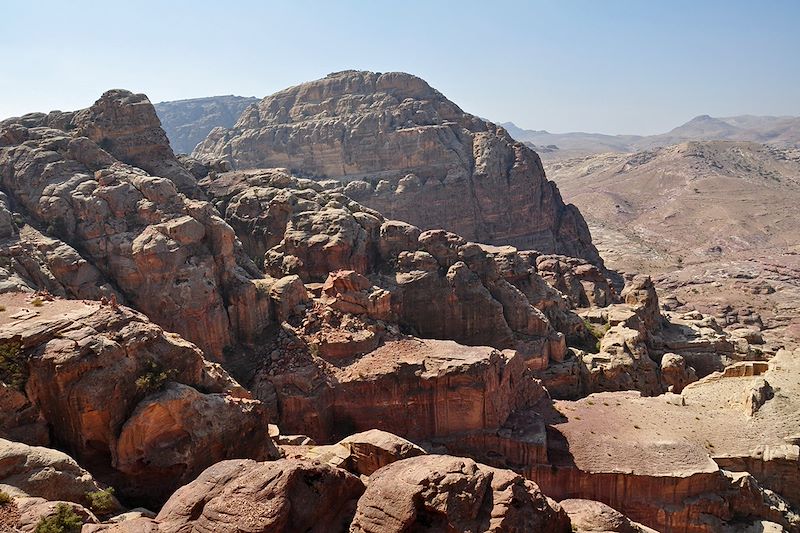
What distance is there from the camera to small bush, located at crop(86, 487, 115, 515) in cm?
1706

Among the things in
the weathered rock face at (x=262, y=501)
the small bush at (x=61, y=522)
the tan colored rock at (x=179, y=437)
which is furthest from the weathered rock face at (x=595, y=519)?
the small bush at (x=61, y=522)

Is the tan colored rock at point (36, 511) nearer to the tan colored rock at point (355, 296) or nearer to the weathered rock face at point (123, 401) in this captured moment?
the weathered rock face at point (123, 401)

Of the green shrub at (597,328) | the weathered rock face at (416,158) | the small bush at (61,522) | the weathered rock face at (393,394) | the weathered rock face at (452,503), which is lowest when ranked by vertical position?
the green shrub at (597,328)

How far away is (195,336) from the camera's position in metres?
33.0

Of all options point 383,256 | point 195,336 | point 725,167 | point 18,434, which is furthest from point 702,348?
point 725,167

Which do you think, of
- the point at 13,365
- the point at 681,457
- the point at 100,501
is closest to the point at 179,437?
the point at 100,501

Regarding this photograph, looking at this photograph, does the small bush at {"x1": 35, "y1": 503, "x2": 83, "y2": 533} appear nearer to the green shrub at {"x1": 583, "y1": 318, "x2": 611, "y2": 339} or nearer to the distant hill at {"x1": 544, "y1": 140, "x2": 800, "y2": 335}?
the green shrub at {"x1": 583, "y1": 318, "x2": 611, "y2": 339}

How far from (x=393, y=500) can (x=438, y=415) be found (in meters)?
15.8

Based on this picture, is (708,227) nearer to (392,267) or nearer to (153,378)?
(392,267)

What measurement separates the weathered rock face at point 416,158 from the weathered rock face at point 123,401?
2705 inches

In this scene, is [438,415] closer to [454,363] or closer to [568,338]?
[454,363]

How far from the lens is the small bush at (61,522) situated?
14242 mm

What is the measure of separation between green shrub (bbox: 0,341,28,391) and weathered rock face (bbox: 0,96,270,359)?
11.0 metres

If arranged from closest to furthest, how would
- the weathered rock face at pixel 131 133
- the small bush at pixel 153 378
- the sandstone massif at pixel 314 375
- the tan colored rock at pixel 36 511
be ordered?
the tan colored rock at pixel 36 511 → the sandstone massif at pixel 314 375 → the small bush at pixel 153 378 → the weathered rock face at pixel 131 133
